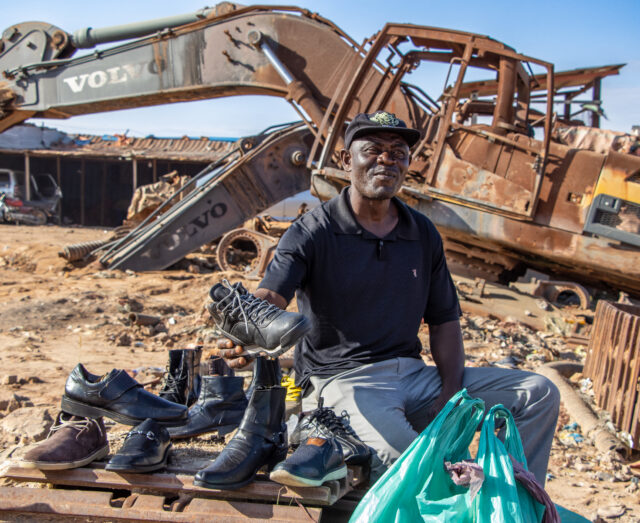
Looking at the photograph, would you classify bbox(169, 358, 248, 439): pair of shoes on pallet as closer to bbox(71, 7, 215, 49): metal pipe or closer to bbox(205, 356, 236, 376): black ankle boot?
bbox(205, 356, 236, 376): black ankle boot

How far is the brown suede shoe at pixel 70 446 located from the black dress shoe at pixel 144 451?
13 cm

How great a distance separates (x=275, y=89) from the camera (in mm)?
8352

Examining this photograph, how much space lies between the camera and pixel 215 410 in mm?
2596

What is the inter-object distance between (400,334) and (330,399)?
1.41 feet

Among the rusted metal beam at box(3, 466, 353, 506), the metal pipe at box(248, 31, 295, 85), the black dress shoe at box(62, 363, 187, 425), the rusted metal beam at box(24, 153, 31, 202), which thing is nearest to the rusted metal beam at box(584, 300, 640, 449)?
the rusted metal beam at box(3, 466, 353, 506)

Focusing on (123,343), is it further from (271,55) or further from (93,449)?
(271,55)

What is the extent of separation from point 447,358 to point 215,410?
107 centimetres

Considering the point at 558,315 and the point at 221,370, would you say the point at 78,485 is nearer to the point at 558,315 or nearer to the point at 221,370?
the point at 221,370

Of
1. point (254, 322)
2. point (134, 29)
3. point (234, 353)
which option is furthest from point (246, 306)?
point (134, 29)

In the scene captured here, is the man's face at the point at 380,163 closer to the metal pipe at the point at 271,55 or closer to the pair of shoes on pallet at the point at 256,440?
the pair of shoes on pallet at the point at 256,440

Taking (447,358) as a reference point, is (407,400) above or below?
below

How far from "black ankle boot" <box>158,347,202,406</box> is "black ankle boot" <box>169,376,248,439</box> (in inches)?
5.1

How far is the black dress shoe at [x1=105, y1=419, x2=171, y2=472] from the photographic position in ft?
6.51

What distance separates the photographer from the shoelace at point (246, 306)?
2.02 m
